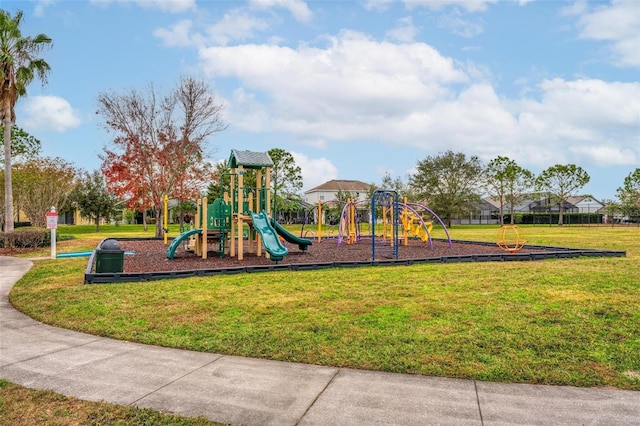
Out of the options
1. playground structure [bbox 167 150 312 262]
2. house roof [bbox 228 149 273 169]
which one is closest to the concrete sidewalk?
playground structure [bbox 167 150 312 262]

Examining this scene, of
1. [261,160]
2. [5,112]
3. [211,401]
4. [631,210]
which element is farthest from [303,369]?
[631,210]

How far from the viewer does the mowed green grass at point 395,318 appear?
14.9 feet

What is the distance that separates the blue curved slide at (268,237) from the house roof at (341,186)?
65300 mm

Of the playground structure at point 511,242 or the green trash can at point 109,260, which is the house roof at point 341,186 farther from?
the green trash can at point 109,260

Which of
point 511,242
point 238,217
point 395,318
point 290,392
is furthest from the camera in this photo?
point 511,242

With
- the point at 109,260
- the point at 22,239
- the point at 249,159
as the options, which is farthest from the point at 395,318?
the point at 22,239

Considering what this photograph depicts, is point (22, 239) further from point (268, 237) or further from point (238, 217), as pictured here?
point (268, 237)

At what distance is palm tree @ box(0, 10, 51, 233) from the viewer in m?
19.9

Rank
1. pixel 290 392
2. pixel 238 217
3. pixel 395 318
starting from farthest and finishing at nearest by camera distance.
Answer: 1. pixel 238 217
2. pixel 395 318
3. pixel 290 392

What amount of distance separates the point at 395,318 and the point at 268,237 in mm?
6868

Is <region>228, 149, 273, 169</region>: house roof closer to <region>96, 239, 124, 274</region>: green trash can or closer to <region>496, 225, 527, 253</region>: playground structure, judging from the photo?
<region>96, 239, 124, 274</region>: green trash can

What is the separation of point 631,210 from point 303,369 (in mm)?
64176

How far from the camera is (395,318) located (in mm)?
6070

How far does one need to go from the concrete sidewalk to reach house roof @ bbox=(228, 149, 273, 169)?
957cm
